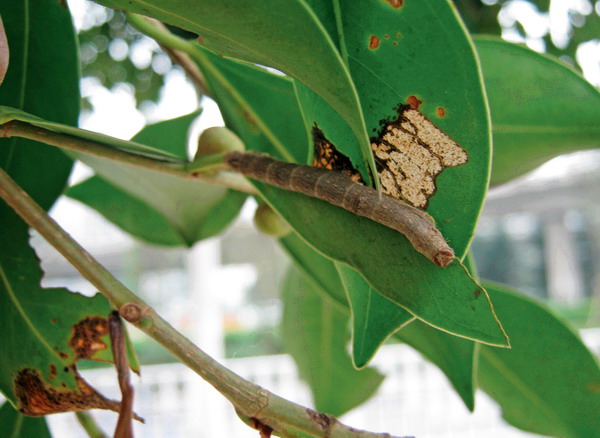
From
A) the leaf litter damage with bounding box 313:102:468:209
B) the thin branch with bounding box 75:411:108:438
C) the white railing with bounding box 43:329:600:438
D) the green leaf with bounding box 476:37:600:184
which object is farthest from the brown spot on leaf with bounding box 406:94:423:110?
the white railing with bounding box 43:329:600:438

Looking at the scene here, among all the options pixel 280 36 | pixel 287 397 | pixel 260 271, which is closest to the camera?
pixel 280 36

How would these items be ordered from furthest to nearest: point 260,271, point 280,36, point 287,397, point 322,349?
point 260,271, point 287,397, point 322,349, point 280,36

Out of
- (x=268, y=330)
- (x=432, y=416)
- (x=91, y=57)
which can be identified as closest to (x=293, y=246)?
(x=91, y=57)

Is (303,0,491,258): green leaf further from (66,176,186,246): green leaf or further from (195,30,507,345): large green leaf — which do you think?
(66,176,186,246): green leaf

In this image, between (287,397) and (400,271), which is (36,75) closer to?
(400,271)

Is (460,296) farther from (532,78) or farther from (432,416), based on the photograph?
(432,416)

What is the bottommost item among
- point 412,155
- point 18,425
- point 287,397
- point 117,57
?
point 18,425

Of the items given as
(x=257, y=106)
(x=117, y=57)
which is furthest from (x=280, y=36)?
(x=117, y=57)

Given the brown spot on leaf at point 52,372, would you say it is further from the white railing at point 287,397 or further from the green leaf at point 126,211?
the white railing at point 287,397

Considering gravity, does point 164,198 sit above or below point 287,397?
below
